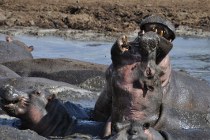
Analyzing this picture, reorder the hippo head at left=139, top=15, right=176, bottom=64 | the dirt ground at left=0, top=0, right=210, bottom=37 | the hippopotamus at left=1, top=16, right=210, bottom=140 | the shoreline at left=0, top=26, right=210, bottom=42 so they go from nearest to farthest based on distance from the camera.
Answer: the hippopotamus at left=1, top=16, right=210, bottom=140 < the hippo head at left=139, top=15, right=176, bottom=64 < the shoreline at left=0, top=26, right=210, bottom=42 < the dirt ground at left=0, top=0, right=210, bottom=37

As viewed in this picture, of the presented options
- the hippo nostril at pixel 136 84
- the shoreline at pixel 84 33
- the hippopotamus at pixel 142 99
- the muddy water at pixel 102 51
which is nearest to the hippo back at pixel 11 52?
the muddy water at pixel 102 51

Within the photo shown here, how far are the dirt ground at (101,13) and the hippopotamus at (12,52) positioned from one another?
639 cm

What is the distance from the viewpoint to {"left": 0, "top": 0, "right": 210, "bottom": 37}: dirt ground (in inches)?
783

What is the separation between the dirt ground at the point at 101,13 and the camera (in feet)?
65.3

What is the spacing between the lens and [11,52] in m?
12.8

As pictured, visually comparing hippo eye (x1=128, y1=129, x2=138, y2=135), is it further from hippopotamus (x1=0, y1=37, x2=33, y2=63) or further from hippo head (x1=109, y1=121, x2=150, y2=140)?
hippopotamus (x1=0, y1=37, x2=33, y2=63)

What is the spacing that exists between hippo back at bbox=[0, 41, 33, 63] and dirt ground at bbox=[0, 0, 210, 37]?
6398mm

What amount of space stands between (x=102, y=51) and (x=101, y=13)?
4.56 m

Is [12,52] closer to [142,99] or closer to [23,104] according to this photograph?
[23,104]

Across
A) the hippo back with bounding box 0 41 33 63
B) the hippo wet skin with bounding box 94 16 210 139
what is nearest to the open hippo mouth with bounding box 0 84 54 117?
the hippo wet skin with bounding box 94 16 210 139

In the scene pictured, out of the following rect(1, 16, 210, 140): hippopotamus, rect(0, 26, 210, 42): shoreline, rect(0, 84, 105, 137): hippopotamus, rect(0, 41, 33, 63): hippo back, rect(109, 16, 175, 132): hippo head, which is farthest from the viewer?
rect(0, 26, 210, 42): shoreline

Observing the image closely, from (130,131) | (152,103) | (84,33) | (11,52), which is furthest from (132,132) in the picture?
(84,33)

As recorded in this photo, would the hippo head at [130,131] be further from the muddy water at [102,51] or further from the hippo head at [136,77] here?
the muddy water at [102,51]

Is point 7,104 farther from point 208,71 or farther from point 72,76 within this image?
point 208,71
